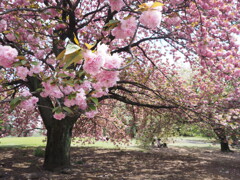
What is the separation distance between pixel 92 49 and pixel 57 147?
15.1 feet

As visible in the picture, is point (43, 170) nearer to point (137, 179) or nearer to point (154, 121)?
point (137, 179)

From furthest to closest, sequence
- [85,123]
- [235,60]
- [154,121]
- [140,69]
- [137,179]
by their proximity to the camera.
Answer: [154,121], [85,123], [140,69], [137,179], [235,60]

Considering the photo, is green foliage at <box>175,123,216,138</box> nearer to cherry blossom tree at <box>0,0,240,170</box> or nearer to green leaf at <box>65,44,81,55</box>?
cherry blossom tree at <box>0,0,240,170</box>

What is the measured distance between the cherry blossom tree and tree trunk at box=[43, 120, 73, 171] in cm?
3

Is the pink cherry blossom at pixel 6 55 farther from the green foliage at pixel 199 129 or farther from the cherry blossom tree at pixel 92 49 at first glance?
the green foliage at pixel 199 129

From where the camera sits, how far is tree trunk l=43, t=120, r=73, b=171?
7340 millimetres

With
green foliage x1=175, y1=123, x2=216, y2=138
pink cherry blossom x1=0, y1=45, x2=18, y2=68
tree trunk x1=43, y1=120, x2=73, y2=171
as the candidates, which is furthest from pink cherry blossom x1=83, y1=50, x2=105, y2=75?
green foliage x1=175, y1=123, x2=216, y2=138

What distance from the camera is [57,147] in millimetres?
7371

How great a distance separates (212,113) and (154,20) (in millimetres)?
6624

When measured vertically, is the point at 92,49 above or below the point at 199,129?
above

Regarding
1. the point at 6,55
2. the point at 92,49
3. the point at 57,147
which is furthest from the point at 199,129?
the point at 6,55

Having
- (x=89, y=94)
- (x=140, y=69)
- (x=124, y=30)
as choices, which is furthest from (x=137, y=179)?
(x=124, y=30)

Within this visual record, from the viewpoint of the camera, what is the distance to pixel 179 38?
6.32 meters

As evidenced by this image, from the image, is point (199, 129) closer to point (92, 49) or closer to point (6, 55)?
point (92, 49)
